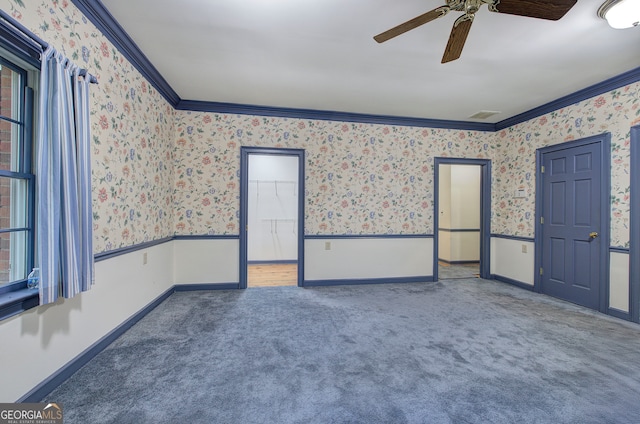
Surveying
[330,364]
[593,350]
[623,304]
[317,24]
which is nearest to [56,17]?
[317,24]

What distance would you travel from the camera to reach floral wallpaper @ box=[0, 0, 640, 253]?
2438 millimetres

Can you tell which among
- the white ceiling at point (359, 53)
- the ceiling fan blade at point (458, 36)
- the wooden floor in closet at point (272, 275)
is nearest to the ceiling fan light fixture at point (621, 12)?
the white ceiling at point (359, 53)

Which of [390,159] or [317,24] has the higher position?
[317,24]

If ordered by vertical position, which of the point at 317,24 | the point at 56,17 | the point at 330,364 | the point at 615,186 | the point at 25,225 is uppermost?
the point at 317,24

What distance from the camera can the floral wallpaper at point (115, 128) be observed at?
71.3 inches

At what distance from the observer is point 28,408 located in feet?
4.96

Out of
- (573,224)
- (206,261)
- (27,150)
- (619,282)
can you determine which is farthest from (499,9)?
(206,261)

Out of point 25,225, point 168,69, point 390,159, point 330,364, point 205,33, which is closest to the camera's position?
point 25,225

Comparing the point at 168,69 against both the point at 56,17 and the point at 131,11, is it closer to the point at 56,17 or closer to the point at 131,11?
the point at 131,11

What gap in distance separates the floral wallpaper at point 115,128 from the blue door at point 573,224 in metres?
5.07

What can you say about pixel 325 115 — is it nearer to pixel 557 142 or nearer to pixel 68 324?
pixel 557 142

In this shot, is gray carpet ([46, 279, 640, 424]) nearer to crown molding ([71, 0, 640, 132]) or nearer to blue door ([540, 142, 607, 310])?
blue door ([540, 142, 607, 310])

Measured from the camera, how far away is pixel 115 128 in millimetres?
2482

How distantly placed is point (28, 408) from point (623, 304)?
5.05m
